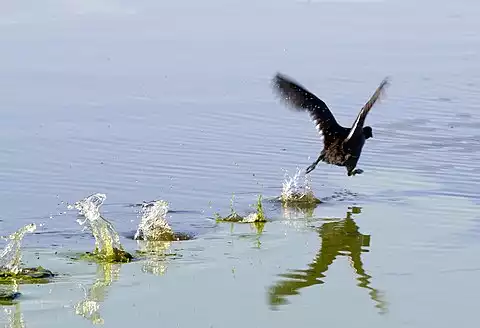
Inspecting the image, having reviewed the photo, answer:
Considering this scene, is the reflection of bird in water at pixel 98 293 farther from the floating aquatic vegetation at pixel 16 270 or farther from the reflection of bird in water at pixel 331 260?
the reflection of bird in water at pixel 331 260

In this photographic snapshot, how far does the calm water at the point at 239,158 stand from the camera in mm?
7000

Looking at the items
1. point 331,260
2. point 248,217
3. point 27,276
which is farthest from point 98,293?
point 248,217

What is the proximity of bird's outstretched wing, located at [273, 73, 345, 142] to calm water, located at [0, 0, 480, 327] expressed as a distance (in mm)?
547

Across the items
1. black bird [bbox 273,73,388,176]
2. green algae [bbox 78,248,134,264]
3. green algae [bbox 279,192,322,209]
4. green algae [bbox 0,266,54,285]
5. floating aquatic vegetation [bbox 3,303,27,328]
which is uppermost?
black bird [bbox 273,73,388,176]

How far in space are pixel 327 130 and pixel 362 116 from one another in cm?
87

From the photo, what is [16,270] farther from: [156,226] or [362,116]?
[362,116]

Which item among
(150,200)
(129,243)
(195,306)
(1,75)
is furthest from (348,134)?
(1,75)

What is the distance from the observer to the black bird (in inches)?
388

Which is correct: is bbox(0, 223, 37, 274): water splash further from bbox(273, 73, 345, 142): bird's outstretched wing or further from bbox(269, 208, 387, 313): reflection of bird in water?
bbox(273, 73, 345, 142): bird's outstretched wing

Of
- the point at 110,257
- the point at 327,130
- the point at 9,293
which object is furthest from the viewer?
the point at 327,130

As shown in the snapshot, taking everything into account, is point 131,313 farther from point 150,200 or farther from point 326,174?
point 326,174

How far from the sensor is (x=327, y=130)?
10.0 m

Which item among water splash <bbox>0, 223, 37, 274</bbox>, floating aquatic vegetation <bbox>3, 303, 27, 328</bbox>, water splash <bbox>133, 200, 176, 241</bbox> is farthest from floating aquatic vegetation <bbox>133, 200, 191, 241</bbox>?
floating aquatic vegetation <bbox>3, 303, 27, 328</bbox>

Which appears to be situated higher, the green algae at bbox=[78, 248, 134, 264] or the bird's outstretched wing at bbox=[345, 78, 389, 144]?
the bird's outstretched wing at bbox=[345, 78, 389, 144]
